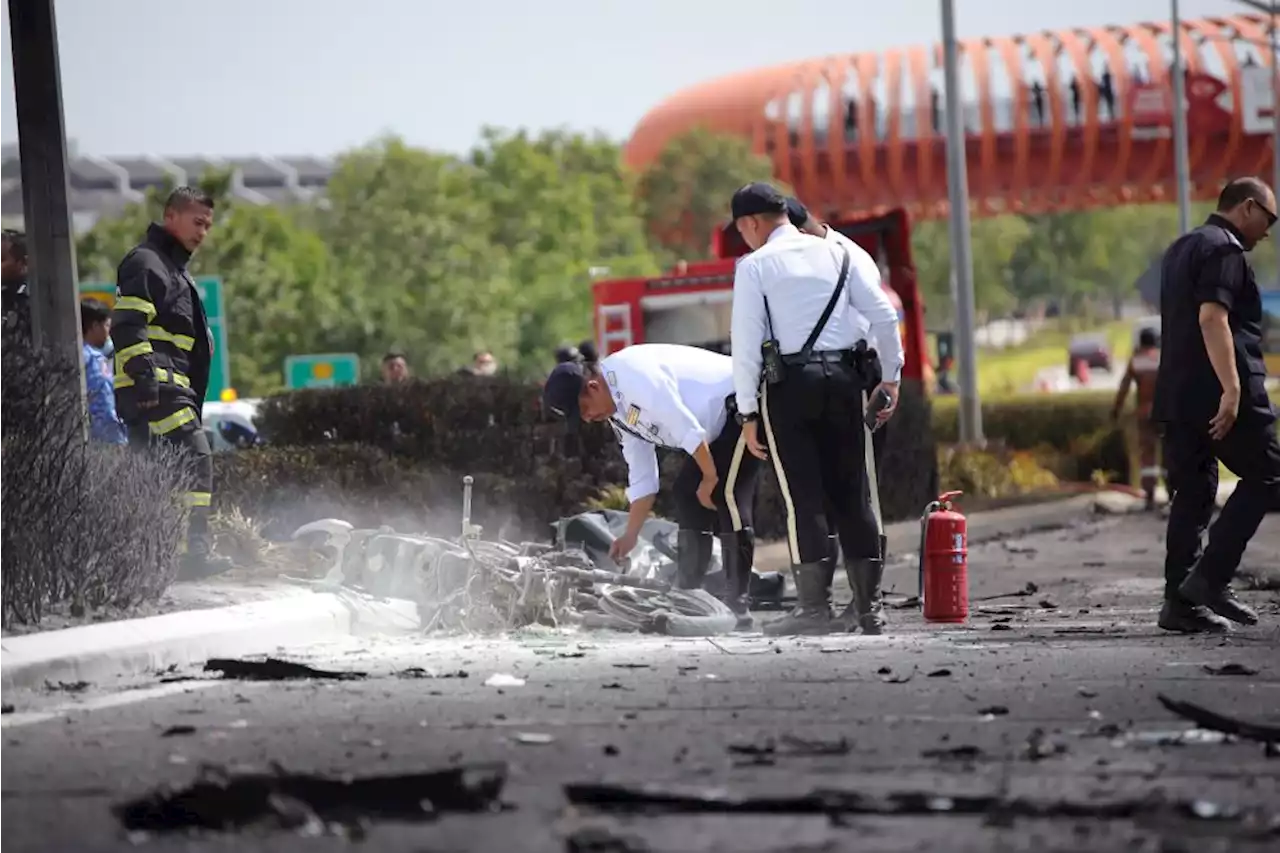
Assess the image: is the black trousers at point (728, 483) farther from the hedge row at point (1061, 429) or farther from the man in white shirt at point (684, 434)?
the hedge row at point (1061, 429)

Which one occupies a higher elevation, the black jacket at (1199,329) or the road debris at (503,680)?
the black jacket at (1199,329)

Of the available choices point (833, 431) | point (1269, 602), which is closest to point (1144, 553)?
point (1269, 602)

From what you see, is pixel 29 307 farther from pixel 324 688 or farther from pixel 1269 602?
pixel 1269 602

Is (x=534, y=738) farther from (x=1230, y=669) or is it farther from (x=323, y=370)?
(x=323, y=370)

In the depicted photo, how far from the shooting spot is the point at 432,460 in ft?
57.2

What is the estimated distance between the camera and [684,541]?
481 inches

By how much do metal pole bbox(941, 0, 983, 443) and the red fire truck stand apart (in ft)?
1.73

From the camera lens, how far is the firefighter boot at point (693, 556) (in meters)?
12.2

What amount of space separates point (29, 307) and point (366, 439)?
5515 millimetres

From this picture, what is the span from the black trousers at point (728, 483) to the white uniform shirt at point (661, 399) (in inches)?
3.1

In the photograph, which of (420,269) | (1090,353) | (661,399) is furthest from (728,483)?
(1090,353)

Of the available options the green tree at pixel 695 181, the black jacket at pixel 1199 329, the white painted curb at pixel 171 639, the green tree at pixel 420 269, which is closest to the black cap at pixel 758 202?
the black jacket at pixel 1199 329

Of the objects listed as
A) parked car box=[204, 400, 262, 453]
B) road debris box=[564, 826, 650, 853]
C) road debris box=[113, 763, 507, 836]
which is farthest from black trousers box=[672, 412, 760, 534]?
parked car box=[204, 400, 262, 453]

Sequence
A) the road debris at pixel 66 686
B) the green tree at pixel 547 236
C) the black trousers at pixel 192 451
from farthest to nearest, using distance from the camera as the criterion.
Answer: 1. the green tree at pixel 547 236
2. the black trousers at pixel 192 451
3. the road debris at pixel 66 686
